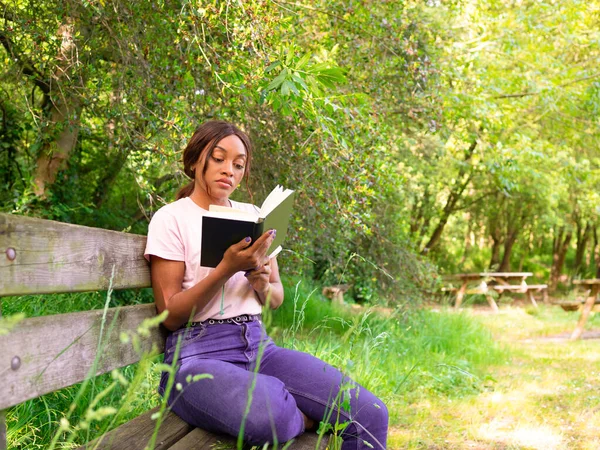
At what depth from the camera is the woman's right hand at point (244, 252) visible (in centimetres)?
233

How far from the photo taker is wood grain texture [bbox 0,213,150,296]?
1.83 meters

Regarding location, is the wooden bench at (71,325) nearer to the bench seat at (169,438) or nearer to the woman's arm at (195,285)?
the bench seat at (169,438)

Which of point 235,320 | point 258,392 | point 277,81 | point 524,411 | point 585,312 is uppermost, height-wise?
point 277,81

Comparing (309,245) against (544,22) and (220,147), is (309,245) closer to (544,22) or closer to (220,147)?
(220,147)

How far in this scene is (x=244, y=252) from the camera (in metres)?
2.33

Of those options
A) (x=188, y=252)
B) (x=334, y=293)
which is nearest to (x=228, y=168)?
(x=188, y=252)

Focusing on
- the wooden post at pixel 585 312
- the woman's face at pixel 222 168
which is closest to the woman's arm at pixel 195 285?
the woman's face at pixel 222 168

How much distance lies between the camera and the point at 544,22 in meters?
10.3

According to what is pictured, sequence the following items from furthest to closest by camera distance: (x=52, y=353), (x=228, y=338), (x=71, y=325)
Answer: (x=228, y=338) → (x=71, y=325) → (x=52, y=353)

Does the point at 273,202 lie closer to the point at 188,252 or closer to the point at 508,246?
the point at 188,252

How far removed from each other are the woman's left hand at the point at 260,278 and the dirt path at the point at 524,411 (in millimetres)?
1812

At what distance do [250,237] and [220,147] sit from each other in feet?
1.99

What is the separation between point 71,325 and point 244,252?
62 centimetres

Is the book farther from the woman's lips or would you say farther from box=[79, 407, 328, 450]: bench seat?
box=[79, 407, 328, 450]: bench seat
